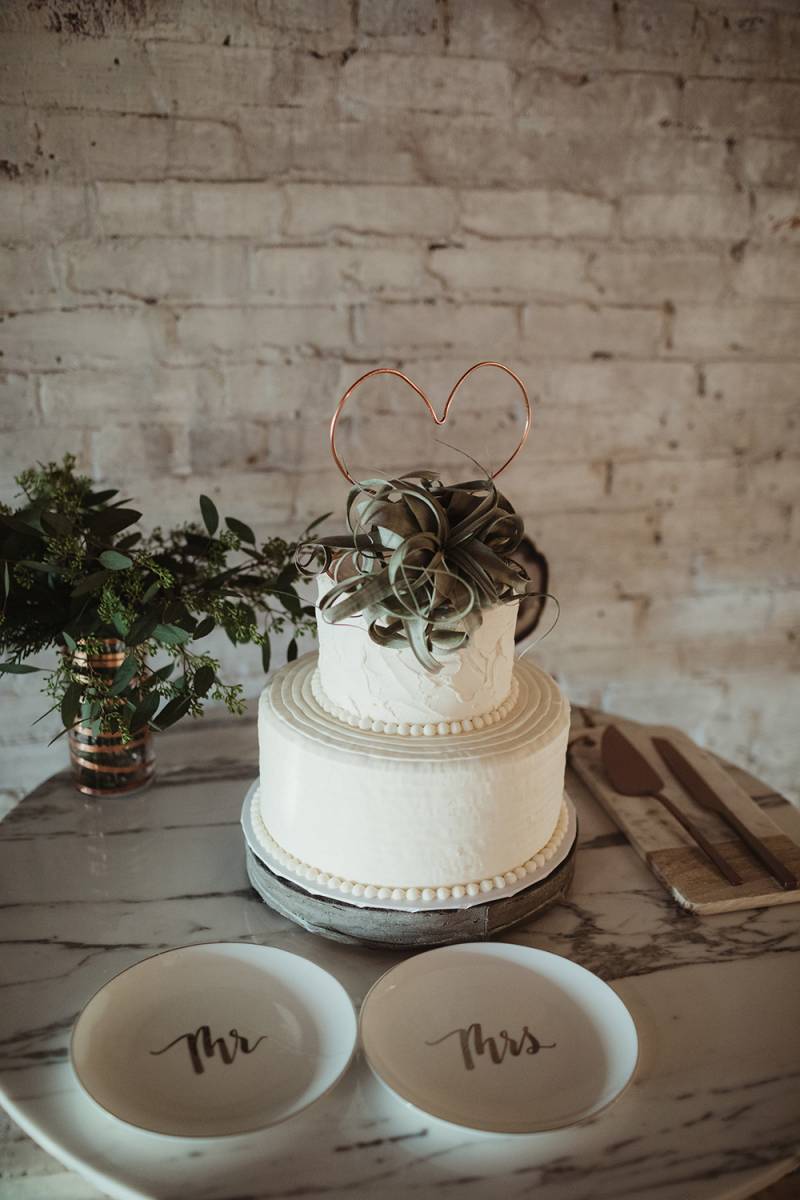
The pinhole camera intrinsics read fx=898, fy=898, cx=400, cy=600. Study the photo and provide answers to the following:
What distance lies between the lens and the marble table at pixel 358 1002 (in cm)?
65

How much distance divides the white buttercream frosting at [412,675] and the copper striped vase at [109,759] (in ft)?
1.16

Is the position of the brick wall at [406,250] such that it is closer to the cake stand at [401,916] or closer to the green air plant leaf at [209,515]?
the green air plant leaf at [209,515]

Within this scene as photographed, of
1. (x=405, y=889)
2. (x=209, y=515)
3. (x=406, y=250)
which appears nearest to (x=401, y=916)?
(x=405, y=889)

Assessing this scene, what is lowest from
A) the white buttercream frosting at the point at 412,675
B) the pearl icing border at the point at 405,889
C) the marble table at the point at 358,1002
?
the marble table at the point at 358,1002

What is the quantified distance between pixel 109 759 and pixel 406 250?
3.05 ft

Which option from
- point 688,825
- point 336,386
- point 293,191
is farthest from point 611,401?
point 688,825

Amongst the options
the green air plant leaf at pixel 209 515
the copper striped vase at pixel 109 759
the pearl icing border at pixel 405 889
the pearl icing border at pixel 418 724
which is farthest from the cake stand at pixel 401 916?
the green air plant leaf at pixel 209 515

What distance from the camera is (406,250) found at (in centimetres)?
148

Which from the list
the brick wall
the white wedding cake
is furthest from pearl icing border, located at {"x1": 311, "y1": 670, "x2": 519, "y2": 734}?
the brick wall

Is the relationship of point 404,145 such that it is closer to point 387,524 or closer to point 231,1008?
point 387,524

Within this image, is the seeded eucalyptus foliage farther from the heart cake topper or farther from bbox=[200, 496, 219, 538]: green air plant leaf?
the heart cake topper

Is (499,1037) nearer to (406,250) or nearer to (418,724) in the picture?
(418,724)

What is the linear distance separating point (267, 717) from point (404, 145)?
1.01 m

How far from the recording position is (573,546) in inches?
66.3
